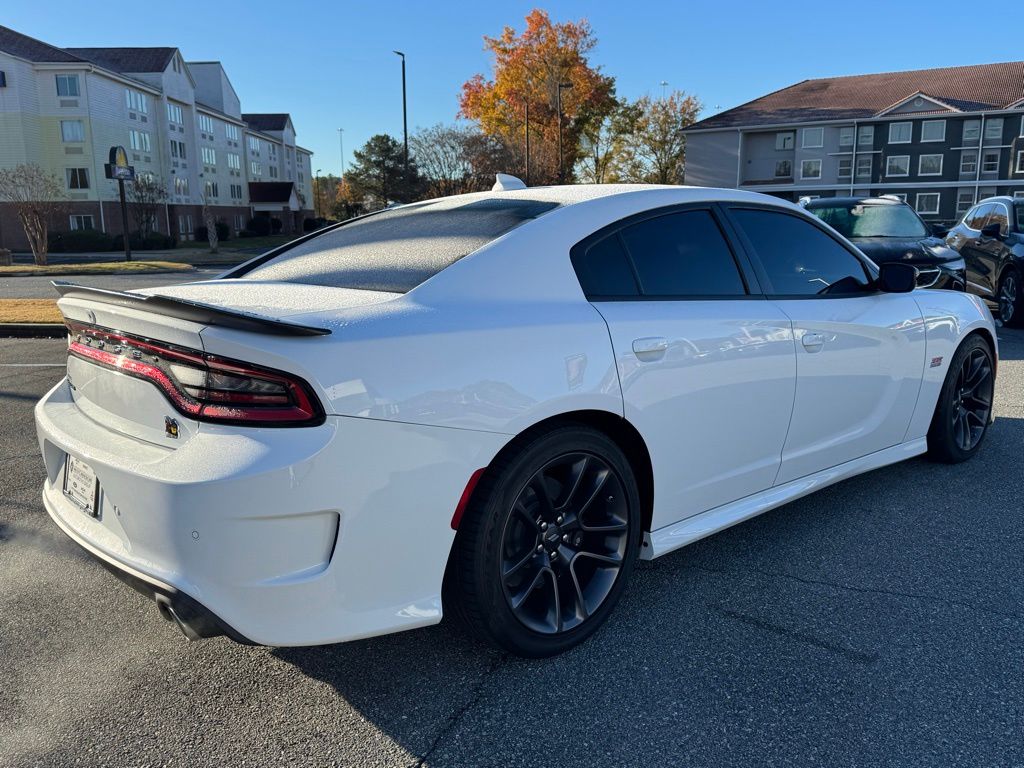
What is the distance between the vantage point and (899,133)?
5384 cm

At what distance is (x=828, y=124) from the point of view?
54844mm

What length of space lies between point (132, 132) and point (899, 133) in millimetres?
48529

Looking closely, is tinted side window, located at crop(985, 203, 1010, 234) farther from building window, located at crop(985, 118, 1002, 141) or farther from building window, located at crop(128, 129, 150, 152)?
building window, located at crop(128, 129, 150, 152)

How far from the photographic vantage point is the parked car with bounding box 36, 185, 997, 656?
2.17 metres

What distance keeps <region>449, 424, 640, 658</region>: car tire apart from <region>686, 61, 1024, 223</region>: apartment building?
171 ft

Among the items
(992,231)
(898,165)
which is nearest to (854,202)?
Result: (992,231)

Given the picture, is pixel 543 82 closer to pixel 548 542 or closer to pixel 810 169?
pixel 810 169

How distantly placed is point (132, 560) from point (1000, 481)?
440 centimetres

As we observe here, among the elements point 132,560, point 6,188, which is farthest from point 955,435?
point 6,188

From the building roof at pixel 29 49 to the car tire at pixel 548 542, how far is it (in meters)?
49.6

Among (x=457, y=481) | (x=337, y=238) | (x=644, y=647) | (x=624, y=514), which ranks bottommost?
(x=644, y=647)

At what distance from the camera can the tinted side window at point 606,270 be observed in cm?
285

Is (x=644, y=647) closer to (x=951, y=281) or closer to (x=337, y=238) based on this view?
(x=337, y=238)

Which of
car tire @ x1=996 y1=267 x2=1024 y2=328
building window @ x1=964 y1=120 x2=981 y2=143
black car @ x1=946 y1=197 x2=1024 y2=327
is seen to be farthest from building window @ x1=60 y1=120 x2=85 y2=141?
building window @ x1=964 y1=120 x2=981 y2=143
